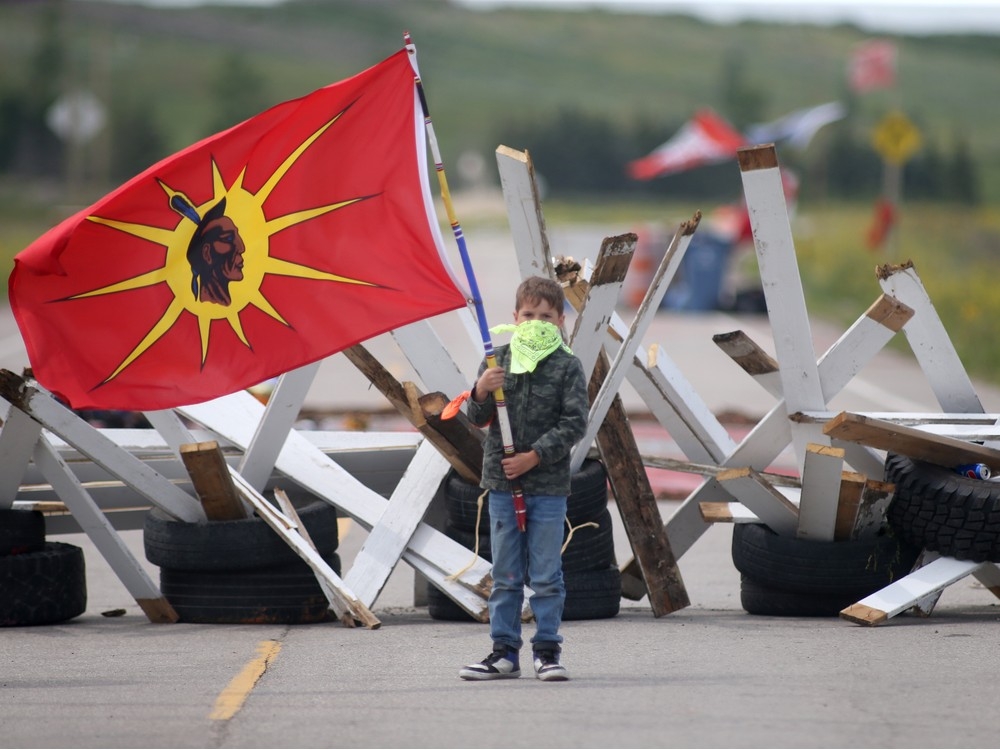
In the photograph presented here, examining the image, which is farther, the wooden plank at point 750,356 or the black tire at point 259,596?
the wooden plank at point 750,356

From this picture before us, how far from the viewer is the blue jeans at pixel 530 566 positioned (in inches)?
248

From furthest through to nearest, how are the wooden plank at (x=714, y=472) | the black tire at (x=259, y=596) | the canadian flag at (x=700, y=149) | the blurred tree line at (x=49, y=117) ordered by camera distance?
the blurred tree line at (x=49, y=117)
the canadian flag at (x=700, y=149)
the wooden plank at (x=714, y=472)
the black tire at (x=259, y=596)

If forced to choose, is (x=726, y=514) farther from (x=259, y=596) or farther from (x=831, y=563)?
(x=259, y=596)

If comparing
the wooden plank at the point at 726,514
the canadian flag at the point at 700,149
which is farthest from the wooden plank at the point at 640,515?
the canadian flag at the point at 700,149

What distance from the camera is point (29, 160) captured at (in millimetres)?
136000

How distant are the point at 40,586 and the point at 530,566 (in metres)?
2.89

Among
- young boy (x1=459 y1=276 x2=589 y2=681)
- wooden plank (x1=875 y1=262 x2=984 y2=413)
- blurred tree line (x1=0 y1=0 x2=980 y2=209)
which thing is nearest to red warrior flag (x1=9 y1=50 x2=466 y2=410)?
young boy (x1=459 y1=276 x2=589 y2=681)

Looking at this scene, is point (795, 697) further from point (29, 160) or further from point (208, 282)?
point (29, 160)

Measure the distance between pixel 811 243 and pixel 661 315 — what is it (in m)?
20.6

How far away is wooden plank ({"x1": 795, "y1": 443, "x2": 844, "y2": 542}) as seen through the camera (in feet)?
24.2

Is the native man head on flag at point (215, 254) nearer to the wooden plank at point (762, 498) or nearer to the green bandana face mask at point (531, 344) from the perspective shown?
the green bandana face mask at point (531, 344)

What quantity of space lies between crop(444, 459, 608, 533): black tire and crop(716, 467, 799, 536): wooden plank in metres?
0.62

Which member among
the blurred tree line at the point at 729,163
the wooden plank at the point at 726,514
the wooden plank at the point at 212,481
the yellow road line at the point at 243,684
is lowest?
the yellow road line at the point at 243,684

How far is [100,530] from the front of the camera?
311 inches
